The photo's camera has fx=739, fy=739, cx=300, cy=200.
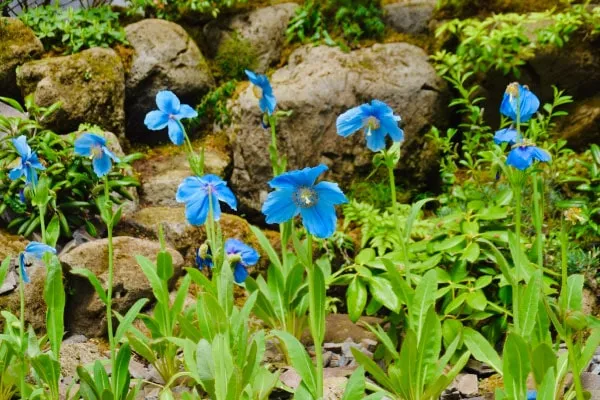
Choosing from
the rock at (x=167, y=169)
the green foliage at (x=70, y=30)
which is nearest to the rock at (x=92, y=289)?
the rock at (x=167, y=169)

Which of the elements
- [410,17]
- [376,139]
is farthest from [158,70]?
[376,139]

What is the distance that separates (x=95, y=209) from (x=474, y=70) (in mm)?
2525

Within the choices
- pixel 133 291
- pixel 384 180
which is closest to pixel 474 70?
pixel 384 180

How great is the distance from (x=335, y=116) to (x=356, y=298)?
6.12ft

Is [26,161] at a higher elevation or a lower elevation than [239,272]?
higher

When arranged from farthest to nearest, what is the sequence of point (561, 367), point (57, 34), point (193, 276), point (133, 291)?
point (57, 34) < point (133, 291) < point (193, 276) < point (561, 367)

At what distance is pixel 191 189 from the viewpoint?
2.16 metres

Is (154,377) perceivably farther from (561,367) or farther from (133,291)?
(561,367)

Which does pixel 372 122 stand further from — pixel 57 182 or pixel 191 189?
pixel 57 182

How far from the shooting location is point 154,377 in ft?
9.86

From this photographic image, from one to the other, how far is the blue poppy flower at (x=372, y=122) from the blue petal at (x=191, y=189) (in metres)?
0.45

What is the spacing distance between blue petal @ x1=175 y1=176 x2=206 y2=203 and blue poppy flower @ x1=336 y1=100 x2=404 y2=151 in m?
0.45

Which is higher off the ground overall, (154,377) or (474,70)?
(474,70)

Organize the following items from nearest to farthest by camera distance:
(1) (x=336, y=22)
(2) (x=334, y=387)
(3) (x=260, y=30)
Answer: (2) (x=334, y=387), (1) (x=336, y=22), (3) (x=260, y=30)
